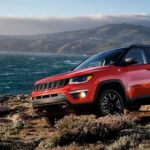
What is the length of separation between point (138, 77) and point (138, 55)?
752 millimetres

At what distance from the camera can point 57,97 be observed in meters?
9.67

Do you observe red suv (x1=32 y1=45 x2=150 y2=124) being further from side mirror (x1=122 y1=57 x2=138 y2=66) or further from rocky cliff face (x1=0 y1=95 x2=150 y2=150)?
rocky cliff face (x1=0 y1=95 x2=150 y2=150)

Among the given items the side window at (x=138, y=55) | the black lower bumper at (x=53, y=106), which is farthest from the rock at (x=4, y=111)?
the side window at (x=138, y=55)

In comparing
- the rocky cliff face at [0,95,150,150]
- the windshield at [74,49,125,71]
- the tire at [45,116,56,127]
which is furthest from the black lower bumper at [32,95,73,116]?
the windshield at [74,49,125,71]

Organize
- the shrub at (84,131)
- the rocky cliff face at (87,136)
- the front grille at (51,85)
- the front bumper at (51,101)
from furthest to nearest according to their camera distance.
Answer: the front grille at (51,85)
the front bumper at (51,101)
the shrub at (84,131)
the rocky cliff face at (87,136)

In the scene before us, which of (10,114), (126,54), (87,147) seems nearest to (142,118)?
(126,54)

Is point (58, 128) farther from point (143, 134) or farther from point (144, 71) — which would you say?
point (144, 71)

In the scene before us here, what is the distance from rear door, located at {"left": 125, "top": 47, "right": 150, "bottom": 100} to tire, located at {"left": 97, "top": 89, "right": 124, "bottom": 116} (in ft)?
1.29

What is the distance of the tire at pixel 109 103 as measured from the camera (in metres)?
9.86

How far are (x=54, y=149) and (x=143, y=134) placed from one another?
169 cm

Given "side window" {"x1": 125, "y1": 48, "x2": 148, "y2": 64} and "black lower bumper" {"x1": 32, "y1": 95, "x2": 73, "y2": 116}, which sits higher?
"side window" {"x1": 125, "y1": 48, "x2": 148, "y2": 64}

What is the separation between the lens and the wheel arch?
9.85 m

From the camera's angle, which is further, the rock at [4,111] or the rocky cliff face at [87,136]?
the rock at [4,111]

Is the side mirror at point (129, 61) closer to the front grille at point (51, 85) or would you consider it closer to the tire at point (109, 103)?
Result: the tire at point (109, 103)
